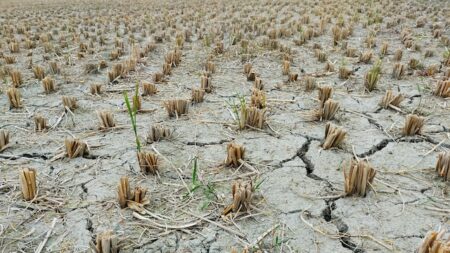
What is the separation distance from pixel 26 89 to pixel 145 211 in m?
2.92

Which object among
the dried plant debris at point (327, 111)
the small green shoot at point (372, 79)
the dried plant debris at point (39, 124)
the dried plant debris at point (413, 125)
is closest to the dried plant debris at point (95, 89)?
the dried plant debris at point (39, 124)

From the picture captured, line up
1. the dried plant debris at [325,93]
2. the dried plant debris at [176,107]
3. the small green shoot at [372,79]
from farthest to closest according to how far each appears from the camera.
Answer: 1. the small green shoot at [372,79]
2. the dried plant debris at [325,93]
3. the dried plant debris at [176,107]

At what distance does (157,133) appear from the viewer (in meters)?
3.09

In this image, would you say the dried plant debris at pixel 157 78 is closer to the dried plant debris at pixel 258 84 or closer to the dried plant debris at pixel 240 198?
the dried plant debris at pixel 258 84

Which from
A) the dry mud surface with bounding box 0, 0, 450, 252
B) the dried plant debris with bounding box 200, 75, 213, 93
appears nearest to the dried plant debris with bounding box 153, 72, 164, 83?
the dry mud surface with bounding box 0, 0, 450, 252

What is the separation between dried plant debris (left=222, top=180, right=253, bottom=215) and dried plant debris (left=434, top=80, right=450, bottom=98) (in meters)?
2.58

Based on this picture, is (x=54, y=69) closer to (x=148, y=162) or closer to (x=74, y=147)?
(x=74, y=147)

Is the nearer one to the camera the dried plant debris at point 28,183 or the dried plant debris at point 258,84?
the dried plant debris at point 28,183

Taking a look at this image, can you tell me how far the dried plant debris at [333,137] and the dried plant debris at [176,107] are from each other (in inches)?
51.2

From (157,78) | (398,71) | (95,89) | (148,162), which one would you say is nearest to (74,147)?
(148,162)

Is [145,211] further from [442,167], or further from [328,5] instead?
[328,5]

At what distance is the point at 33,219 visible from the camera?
2203 mm


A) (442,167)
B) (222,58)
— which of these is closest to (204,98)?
(222,58)

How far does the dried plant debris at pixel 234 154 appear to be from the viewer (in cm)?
268
